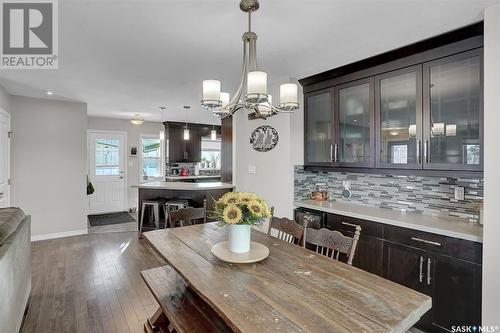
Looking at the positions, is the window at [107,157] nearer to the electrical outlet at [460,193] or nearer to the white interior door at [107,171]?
the white interior door at [107,171]

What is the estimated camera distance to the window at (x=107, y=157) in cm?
659

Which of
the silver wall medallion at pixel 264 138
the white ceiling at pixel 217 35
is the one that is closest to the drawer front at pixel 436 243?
the white ceiling at pixel 217 35

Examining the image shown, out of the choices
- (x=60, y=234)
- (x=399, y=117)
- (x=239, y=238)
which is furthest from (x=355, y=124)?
(x=60, y=234)

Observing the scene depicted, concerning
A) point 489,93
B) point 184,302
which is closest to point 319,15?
point 489,93

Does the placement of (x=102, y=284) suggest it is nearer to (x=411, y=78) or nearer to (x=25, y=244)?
(x=25, y=244)

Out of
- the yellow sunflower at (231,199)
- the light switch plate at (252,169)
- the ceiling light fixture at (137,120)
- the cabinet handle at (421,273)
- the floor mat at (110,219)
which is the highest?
the ceiling light fixture at (137,120)

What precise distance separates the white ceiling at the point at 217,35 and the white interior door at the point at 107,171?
3.12 meters

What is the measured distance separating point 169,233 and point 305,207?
166 cm

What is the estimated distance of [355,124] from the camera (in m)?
2.86

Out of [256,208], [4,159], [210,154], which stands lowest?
[256,208]

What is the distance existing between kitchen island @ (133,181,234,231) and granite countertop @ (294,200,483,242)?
2030 mm

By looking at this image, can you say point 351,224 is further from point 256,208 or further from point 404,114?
point 256,208

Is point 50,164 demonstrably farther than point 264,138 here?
Yes

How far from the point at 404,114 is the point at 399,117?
0.05m
